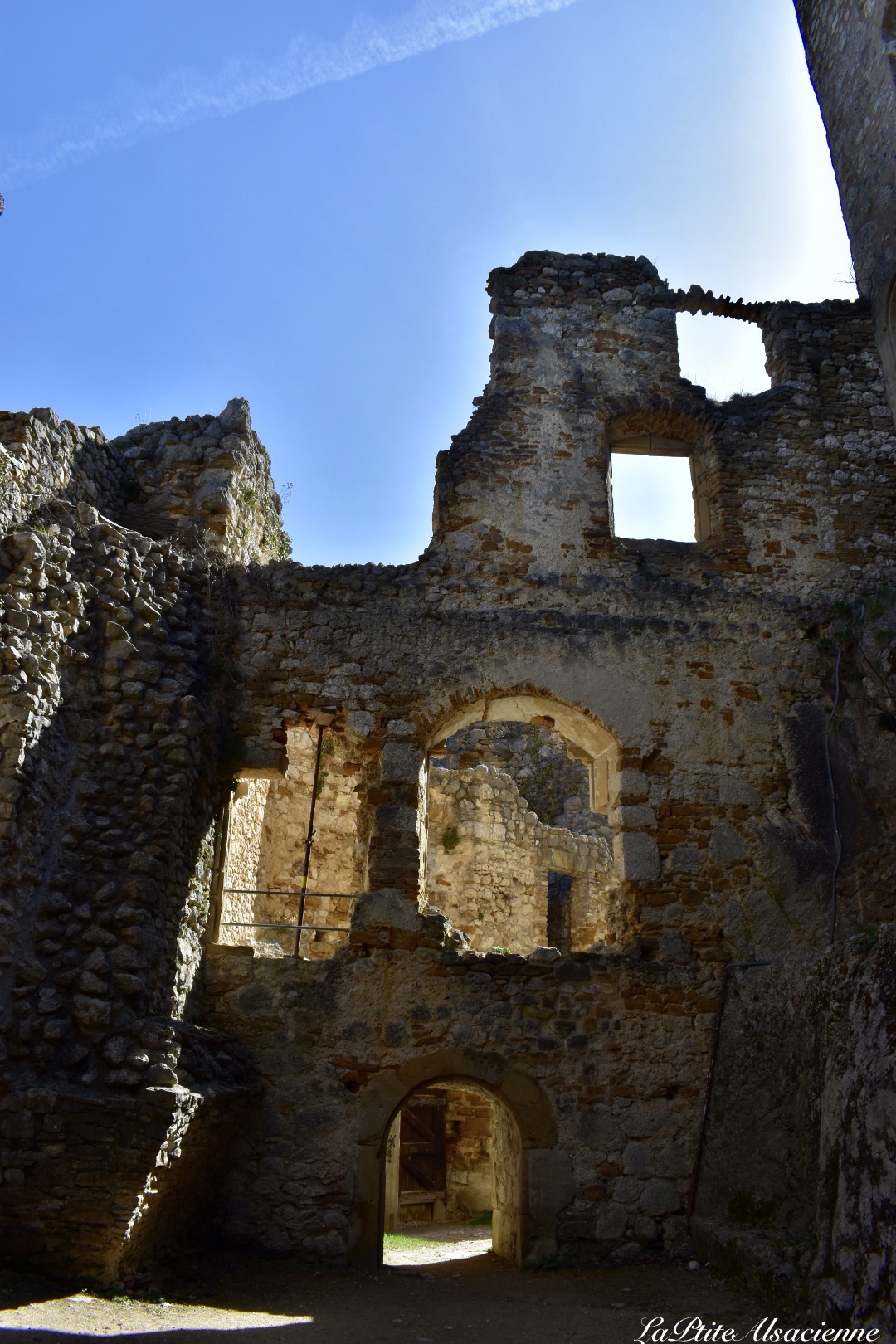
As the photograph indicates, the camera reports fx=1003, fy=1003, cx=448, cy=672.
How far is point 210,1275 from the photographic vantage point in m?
5.84

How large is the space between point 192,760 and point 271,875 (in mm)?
4183

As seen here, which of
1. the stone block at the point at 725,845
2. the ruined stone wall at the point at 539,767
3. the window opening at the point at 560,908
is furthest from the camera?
the ruined stone wall at the point at 539,767

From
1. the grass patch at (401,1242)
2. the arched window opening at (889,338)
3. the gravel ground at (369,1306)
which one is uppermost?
the arched window opening at (889,338)

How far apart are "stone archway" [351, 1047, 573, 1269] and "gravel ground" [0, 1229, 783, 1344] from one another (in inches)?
7.5

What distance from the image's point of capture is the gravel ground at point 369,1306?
473 cm

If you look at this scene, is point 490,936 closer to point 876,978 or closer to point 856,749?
point 856,749

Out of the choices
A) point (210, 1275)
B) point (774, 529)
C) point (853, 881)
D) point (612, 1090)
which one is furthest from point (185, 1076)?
point (774, 529)

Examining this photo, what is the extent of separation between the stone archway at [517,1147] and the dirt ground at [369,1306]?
190mm

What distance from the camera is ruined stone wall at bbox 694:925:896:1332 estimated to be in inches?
175

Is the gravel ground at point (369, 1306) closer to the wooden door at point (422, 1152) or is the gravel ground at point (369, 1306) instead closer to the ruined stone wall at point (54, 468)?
the ruined stone wall at point (54, 468)

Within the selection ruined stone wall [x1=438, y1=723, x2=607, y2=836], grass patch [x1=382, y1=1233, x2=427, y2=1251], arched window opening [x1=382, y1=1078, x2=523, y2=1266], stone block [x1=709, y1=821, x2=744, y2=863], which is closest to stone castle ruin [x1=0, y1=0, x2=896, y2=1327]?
stone block [x1=709, y1=821, x2=744, y2=863]

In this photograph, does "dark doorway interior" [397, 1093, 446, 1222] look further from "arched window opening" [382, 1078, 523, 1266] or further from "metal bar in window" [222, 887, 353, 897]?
"metal bar in window" [222, 887, 353, 897]

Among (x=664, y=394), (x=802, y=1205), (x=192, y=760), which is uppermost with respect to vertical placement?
(x=664, y=394)

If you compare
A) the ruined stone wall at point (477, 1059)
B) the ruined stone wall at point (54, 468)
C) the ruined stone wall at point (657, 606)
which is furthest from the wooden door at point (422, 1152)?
the ruined stone wall at point (54, 468)
